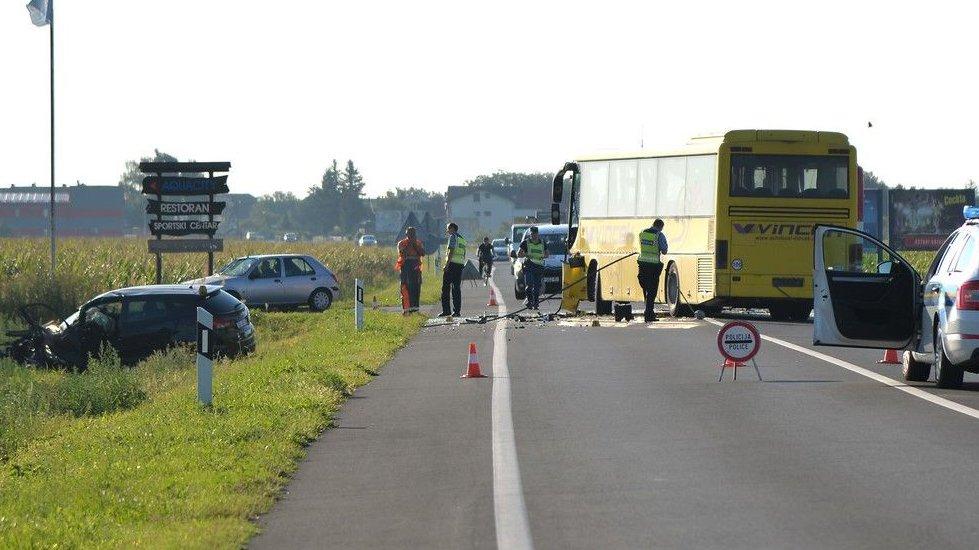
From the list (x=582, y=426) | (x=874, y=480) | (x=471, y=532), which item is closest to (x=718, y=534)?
(x=471, y=532)

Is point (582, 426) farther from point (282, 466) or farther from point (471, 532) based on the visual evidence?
point (471, 532)

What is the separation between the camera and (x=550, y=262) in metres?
48.1

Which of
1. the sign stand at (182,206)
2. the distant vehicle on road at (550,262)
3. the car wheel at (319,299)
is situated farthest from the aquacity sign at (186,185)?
the distant vehicle on road at (550,262)

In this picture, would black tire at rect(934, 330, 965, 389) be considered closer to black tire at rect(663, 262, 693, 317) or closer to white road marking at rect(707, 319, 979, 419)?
white road marking at rect(707, 319, 979, 419)

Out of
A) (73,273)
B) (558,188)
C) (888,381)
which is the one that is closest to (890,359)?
(888,381)

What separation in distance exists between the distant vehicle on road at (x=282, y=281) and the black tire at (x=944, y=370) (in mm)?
Result: 24346

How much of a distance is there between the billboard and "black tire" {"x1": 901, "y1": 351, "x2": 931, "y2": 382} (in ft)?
228

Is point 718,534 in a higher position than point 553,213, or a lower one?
lower

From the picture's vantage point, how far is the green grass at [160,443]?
9766 millimetres

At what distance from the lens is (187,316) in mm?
25031

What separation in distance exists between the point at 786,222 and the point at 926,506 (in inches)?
788

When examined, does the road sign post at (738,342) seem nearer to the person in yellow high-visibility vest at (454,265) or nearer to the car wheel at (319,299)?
the person in yellow high-visibility vest at (454,265)

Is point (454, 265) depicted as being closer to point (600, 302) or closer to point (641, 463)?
point (600, 302)

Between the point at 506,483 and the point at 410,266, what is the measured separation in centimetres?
2294
